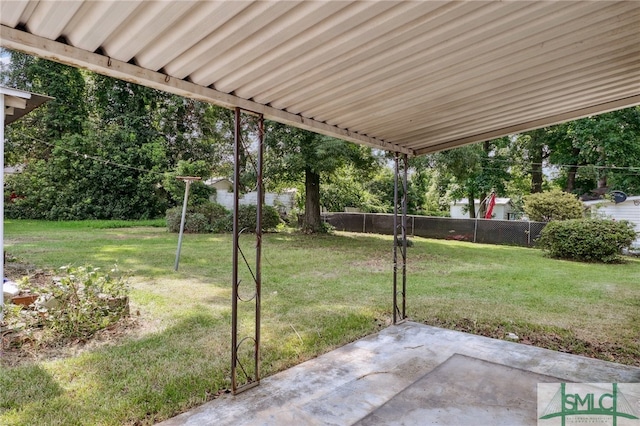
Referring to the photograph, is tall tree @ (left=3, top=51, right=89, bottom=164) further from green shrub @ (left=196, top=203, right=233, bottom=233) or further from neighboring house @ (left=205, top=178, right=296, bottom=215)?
green shrub @ (left=196, top=203, right=233, bottom=233)

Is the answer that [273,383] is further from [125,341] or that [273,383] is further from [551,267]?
[551,267]

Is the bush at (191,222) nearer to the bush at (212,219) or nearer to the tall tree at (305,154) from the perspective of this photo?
the bush at (212,219)

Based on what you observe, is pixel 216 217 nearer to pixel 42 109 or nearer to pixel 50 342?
pixel 42 109

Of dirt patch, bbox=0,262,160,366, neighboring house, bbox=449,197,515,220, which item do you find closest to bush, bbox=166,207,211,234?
dirt patch, bbox=0,262,160,366

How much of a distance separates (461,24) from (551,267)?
311 inches

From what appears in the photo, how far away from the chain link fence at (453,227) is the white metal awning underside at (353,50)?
10106mm

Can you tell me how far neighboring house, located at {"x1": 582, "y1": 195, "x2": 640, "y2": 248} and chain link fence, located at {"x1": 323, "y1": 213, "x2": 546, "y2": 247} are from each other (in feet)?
5.90

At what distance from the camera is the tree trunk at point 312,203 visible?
41.2 feet

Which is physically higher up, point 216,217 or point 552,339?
point 216,217

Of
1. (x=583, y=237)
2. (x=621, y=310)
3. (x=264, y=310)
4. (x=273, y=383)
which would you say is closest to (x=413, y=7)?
(x=273, y=383)

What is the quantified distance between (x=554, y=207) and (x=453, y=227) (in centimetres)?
331

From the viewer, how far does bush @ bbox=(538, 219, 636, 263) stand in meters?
8.76

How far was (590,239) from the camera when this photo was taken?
8922 millimetres

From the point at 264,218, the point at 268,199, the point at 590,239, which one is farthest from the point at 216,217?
the point at 590,239
